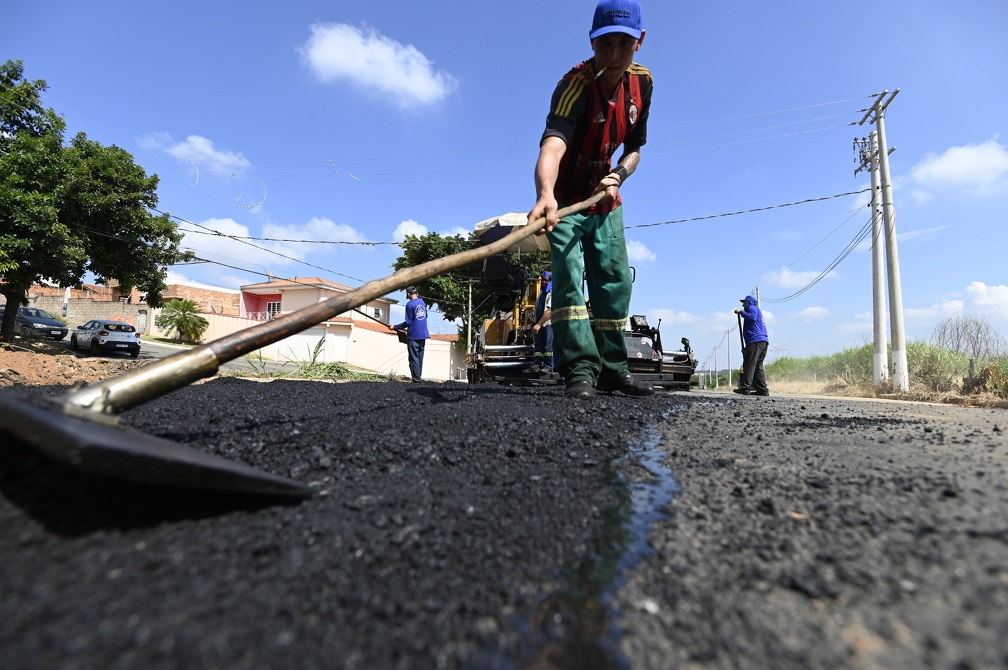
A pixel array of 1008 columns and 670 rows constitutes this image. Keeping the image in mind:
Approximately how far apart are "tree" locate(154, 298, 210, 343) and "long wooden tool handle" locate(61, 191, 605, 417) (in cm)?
3425

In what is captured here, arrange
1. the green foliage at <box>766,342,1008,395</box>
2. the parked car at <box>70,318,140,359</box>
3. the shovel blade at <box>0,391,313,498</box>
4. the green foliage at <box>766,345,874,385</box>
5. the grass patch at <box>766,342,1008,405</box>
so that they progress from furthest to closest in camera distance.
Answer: the parked car at <box>70,318,140,359</box> < the green foliage at <box>766,345,874,385</box> < the green foliage at <box>766,342,1008,395</box> < the grass patch at <box>766,342,1008,405</box> < the shovel blade at <box>0,391,313,498</box>

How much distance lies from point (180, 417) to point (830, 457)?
7.94 ft

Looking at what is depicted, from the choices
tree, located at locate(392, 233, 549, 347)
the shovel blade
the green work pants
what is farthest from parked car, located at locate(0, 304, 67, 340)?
the shovel blade

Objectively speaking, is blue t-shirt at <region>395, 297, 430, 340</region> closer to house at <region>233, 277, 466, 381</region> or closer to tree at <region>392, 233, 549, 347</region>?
tree at <region>392, 233, 549, 347</region>

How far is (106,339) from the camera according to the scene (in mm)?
19891

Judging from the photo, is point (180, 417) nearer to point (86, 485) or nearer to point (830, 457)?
point (86, 485)

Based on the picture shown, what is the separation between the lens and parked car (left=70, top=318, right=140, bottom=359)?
65.5 ft

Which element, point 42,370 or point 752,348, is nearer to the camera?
point 42,370

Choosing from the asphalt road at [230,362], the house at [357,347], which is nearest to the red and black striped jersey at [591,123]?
the asphalt road at [230,362]

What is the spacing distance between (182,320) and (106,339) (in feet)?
36.5

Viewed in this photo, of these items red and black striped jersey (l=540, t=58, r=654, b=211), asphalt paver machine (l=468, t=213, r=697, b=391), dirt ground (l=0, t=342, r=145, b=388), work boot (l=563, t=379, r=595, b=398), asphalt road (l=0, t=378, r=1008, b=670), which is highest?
red and black striped jersey (l=540, t=58, r=654, b=211)

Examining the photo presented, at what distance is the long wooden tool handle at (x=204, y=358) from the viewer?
4.00 ft

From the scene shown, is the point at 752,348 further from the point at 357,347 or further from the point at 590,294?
the point at 357,347

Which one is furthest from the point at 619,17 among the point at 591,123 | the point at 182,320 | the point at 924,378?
the point at 182,320
